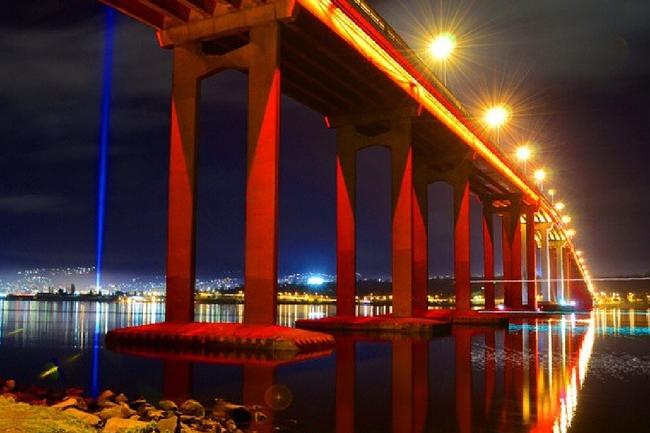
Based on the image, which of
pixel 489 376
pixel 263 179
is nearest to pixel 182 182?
pixel 263 179

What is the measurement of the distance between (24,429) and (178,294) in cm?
2448

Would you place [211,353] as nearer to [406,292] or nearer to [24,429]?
[24,429]

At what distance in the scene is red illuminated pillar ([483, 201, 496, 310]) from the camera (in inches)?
3558

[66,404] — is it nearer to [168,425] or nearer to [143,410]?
[143,410]

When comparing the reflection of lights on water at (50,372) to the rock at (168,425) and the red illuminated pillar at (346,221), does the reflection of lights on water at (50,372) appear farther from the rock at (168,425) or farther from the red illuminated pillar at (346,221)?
the red illuminated pillar at (346,221)

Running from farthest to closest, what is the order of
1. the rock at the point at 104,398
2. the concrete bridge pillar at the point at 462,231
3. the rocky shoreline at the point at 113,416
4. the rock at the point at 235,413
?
the concrete bridge pillar at the point at 462,231, the rock at the point at 104,398, the rock at the point at 235,413, the rocky shoreline at the point at 113,416

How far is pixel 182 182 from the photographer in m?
34.4

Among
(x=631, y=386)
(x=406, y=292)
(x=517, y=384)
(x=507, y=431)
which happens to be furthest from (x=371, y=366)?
(x=406, y=292)

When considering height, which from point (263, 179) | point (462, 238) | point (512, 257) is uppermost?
point (263, 179)

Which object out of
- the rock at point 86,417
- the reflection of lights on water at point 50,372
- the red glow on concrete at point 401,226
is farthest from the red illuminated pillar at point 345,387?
the red glow on concrete at point 401,226

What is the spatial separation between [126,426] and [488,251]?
85.9 m

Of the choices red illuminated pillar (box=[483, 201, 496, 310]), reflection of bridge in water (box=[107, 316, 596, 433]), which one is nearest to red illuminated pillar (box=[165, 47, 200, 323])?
reflection of bridge in water (box=[107, 316, 596, 433])

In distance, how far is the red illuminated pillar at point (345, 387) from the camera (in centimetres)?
1306

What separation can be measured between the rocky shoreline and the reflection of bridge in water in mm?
722
